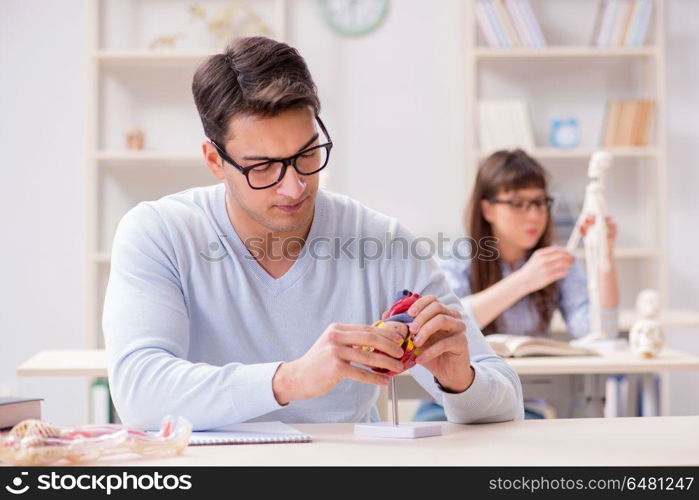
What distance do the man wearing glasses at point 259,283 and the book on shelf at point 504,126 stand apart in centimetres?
276

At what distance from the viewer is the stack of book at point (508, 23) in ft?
14.5

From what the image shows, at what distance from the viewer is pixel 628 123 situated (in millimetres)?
4496

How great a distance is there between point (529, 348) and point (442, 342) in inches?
51.9

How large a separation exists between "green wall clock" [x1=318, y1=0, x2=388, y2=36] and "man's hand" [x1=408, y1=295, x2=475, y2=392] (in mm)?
3392

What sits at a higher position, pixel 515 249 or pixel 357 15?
pixel 357 15

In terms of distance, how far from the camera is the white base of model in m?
1.35

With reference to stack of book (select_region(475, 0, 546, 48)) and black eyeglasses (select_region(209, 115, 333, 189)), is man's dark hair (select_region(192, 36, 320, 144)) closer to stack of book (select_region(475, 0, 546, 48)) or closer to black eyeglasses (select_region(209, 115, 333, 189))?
black eyeglasses (select_region(209, 115, 333, 189))

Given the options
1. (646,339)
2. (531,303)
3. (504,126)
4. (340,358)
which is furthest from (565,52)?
(340,358)

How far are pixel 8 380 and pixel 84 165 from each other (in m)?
1.10

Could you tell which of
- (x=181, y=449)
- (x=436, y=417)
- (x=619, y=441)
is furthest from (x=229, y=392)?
(x=436, y=417)

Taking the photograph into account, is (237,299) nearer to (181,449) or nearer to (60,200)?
(181,449)

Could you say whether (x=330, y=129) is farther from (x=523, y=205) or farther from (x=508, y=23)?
(x=523, y=205)
